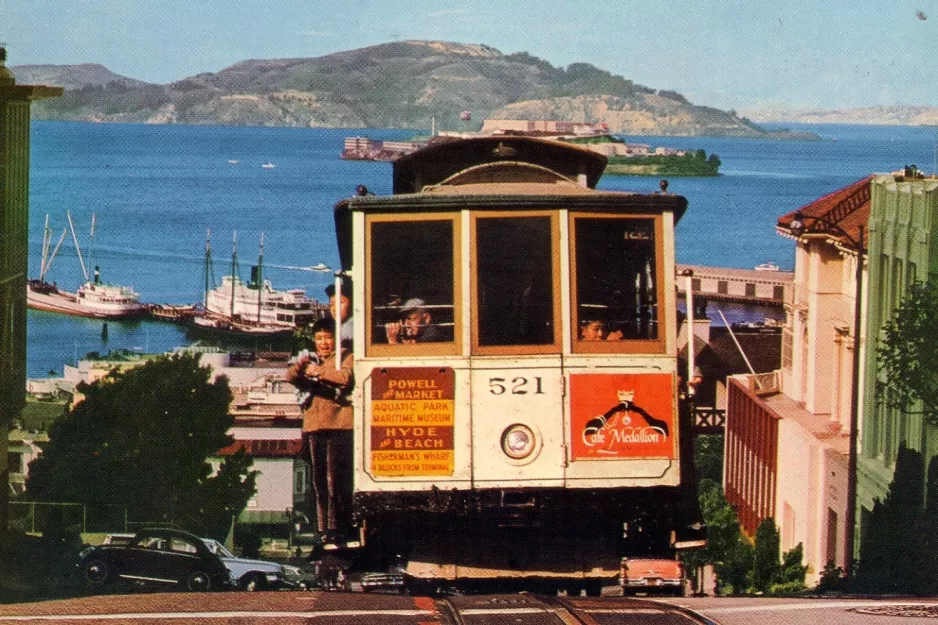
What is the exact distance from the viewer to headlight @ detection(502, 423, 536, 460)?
47.3ft

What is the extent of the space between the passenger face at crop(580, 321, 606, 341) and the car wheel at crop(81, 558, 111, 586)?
13258 mm

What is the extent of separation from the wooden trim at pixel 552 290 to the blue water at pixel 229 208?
183ft

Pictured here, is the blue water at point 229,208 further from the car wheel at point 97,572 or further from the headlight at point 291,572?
the car wheel at point 97,572

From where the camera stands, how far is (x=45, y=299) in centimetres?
9088

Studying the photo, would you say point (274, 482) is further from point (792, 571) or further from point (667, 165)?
point (667, 165)

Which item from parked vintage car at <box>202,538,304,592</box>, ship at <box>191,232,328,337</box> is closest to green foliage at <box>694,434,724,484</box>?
parked vintage car at <box>202,538,304,592</box>

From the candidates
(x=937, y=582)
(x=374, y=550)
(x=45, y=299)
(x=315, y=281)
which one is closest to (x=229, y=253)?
(x=315, y=281)

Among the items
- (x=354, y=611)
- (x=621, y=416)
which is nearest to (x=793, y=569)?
(x=621, y=416)

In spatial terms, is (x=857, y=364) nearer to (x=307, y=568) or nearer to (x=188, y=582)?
(x=307, y=568)

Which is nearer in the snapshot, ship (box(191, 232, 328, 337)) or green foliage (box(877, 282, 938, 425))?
green foliage (box(877, 282, 938, 425))

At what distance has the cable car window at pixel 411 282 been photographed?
14.6 m

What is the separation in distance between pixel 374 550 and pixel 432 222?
282cm

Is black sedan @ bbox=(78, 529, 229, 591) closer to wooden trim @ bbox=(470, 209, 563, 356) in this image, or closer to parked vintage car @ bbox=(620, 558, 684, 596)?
parked vintage car @ bbox=(620, 558, 684, 596)

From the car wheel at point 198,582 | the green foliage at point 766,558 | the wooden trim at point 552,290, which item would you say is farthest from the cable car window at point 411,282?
the green foliage at point 766,558
